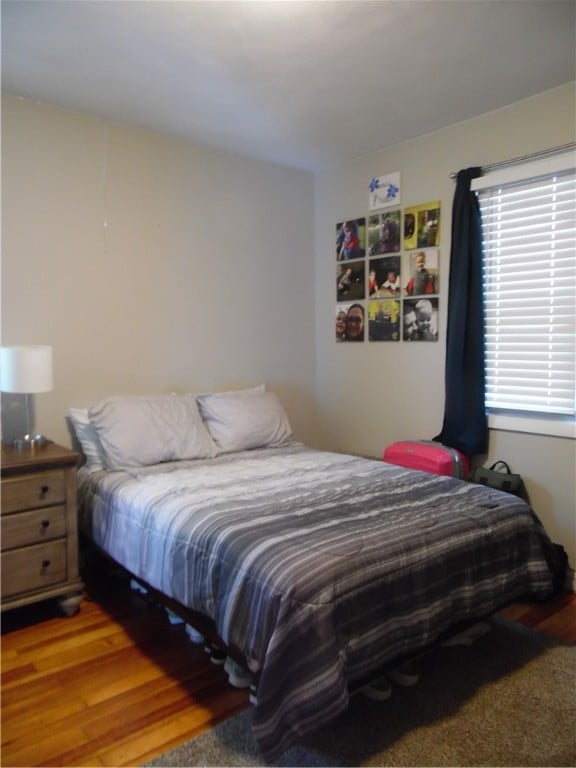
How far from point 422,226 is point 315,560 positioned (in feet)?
7.73

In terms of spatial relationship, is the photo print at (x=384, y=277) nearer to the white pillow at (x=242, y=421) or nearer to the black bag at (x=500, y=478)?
the white pillow at (x=242, y=421)

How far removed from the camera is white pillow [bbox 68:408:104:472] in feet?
9.43

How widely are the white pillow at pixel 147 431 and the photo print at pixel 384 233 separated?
1.63 meters

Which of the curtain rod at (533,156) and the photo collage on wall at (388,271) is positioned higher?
the curtain rod at (533,156)

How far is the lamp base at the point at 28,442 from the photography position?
2609mm

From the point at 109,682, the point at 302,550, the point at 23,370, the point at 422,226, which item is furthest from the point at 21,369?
the point at 422,226

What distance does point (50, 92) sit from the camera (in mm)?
2711

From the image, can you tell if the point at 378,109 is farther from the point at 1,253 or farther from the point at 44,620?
the point at 44,620

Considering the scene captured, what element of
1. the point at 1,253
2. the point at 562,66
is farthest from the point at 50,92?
the point at 562,66

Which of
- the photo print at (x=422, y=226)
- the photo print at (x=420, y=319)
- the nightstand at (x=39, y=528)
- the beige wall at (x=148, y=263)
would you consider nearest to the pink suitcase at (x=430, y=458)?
the photo print at (x=420, y=319)

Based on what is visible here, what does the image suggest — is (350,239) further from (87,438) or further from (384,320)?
(87,438)

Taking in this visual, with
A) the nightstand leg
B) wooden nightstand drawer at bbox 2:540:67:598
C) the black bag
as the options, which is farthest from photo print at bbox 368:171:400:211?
the nightstand leg

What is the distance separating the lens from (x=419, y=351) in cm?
339

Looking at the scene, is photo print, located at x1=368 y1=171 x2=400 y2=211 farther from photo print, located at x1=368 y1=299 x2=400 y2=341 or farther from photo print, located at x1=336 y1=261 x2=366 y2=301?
photo print, located at x1=368 y1=299 x2=400 y2=341
